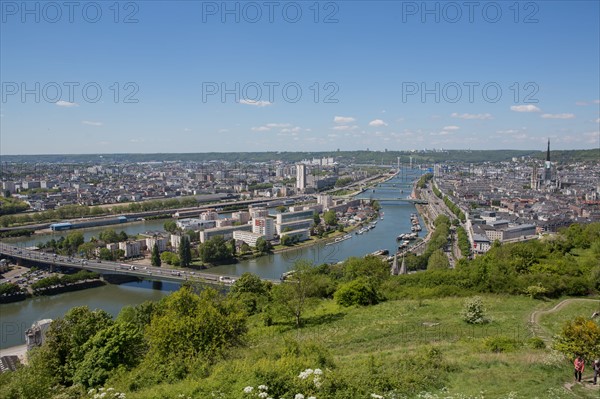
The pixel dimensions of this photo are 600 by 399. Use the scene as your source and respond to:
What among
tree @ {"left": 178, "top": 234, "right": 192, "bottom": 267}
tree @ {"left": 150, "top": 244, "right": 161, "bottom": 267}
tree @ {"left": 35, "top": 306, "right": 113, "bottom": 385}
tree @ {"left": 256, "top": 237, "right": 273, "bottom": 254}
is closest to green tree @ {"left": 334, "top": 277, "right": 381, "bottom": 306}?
tree @ {"left": 35, "top": 306, "right": 113, "bottom": 385}

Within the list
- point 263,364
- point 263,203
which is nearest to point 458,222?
point 263,203

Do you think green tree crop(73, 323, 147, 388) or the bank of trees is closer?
the bank of trees

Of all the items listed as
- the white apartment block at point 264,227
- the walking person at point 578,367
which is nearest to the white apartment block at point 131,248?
the white apartment block at point 264,227

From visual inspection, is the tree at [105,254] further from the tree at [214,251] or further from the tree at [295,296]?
the tree at [295,296]

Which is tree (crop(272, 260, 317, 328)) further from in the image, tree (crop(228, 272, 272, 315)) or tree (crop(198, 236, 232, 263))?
tree (crop(198, 236, 232, 263))

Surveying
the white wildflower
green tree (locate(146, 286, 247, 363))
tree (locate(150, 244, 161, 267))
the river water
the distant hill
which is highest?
the distant hill
